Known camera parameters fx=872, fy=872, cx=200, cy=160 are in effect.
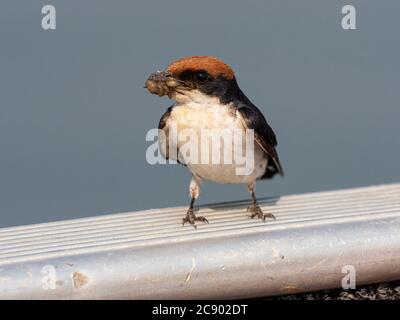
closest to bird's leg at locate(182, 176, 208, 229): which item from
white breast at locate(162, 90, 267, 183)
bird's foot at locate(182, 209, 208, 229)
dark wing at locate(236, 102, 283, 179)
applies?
bird's foot at locate(182, 209, 208, 229)

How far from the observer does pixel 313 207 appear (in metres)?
3.11

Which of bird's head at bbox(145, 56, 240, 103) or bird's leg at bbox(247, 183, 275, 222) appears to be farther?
bird's head at bbox(145, 56, 240, 103)

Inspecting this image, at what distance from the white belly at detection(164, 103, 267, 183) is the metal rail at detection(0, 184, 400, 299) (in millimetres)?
842

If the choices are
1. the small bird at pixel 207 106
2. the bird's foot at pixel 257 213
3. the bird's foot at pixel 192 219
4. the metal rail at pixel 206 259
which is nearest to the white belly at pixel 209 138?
the small bird at pixel 207 106

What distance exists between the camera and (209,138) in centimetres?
359

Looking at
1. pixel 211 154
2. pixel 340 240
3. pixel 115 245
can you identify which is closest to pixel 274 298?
pixel 340 240

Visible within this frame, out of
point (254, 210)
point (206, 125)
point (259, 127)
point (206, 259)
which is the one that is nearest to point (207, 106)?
point (206, 125)

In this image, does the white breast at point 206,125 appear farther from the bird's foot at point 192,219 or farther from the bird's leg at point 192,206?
the bird's foot at point 192,219

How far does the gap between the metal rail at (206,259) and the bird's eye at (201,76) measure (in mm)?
940

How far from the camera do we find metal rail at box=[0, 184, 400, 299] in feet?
7.50

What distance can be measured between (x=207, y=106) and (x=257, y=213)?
2.19 ft

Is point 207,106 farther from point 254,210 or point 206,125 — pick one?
point 254,210

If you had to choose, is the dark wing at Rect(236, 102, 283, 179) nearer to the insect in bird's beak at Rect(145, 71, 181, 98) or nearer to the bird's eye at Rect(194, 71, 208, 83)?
the bird's eye at Rect(194, 71, 208, 83)
